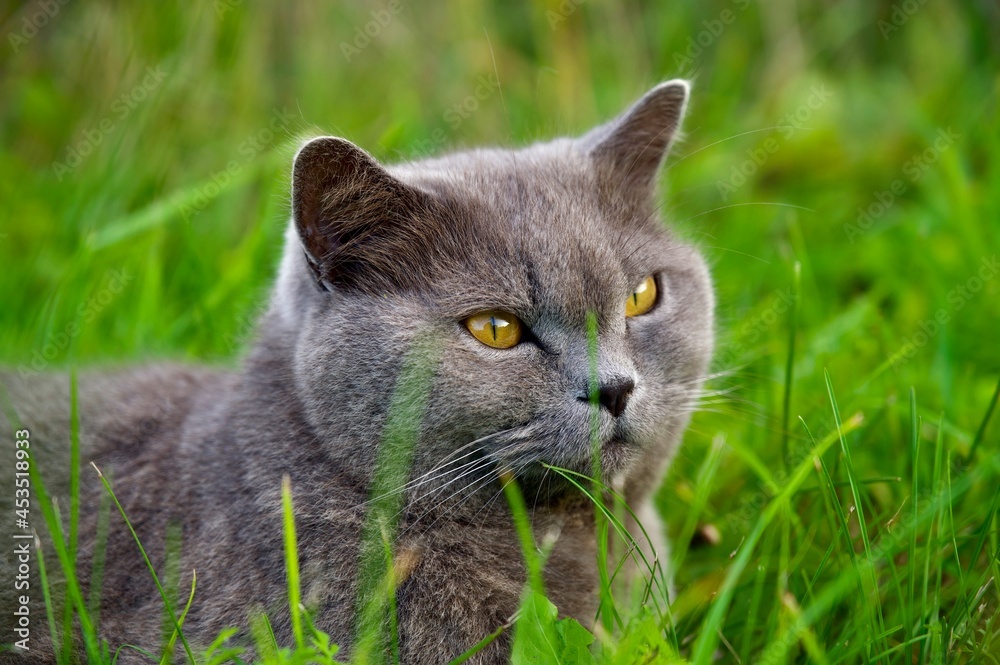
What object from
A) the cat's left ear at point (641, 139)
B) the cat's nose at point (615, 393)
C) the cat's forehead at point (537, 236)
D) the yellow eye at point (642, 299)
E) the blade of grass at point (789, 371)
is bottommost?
the blade of grass at point (789, 371)

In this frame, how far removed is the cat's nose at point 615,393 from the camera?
1.79 m

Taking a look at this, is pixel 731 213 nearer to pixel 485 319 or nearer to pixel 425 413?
pixel 485 319

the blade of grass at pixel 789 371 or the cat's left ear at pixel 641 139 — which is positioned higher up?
the cat's left ear at pixel 641 139

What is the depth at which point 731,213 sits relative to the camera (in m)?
4.03

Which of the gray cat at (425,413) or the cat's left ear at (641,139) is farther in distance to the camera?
the cat's left ear at (641,139)

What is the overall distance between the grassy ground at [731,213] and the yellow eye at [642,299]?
0.41m

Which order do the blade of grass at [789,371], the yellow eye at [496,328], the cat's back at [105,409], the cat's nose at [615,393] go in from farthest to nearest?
1. the blade of grass at [789,371]
2. the cat's back at [105,409]
3. the yellow eye at [496,328]
4. the cat's nose at [615,393]

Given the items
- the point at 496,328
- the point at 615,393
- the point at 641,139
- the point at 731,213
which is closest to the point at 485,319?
the point at 496,328

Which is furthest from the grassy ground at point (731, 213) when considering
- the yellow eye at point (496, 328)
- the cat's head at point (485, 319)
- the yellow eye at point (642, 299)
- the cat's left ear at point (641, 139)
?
the yellow eye at point (496, 328)

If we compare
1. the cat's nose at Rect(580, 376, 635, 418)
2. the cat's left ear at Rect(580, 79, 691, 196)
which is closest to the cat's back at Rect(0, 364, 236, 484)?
the cat's nose at Rect(580, 376, 635, 418)

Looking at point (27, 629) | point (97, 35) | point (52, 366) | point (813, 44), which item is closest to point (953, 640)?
point (27, 629)

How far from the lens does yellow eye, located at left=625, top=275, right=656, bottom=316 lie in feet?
6.81

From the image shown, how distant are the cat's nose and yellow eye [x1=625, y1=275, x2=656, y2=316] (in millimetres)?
280

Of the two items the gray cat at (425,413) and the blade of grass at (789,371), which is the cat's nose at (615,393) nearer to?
the gray cat at (425,413)
